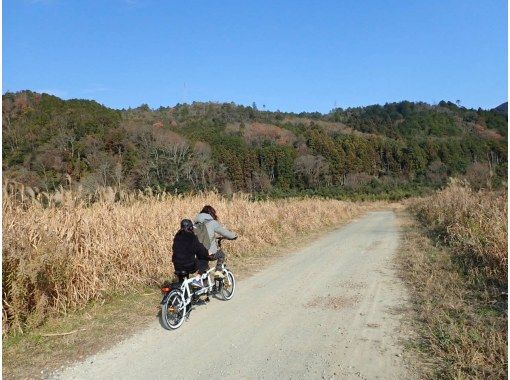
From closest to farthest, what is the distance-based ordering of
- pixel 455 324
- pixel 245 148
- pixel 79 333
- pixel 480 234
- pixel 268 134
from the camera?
1. pixel 455 324
2. pixel 79 333
3. pixel 480 234
4. pixel 245 148
5. pixel 268 134

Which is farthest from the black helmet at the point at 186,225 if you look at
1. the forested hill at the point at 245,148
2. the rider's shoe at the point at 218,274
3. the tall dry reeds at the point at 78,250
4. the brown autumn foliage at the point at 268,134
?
the brown autumn foliage at the point at 268,134

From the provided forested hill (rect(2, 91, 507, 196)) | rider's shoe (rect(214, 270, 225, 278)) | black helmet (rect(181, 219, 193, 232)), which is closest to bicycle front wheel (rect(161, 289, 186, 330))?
black helmet (rect(181, 219, 193, 232))

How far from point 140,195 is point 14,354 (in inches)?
260

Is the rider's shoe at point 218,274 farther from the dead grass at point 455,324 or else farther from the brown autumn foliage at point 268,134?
the brown autumn foliage at point 268,134

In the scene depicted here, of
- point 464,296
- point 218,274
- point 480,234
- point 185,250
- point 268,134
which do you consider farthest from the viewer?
point 268,134

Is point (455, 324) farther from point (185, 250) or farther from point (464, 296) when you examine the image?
point (185, 250)

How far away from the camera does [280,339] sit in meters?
5.11

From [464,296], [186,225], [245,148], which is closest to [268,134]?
[245,148]

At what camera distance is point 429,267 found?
8.67 metres

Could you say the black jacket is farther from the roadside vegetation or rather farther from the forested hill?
the forested hill

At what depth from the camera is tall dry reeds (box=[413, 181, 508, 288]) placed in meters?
7.53

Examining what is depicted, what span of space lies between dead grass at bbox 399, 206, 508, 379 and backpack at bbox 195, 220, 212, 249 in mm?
3326

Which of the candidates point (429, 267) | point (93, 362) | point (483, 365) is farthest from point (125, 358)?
point (429, 267)

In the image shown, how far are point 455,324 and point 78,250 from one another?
5.88 m
